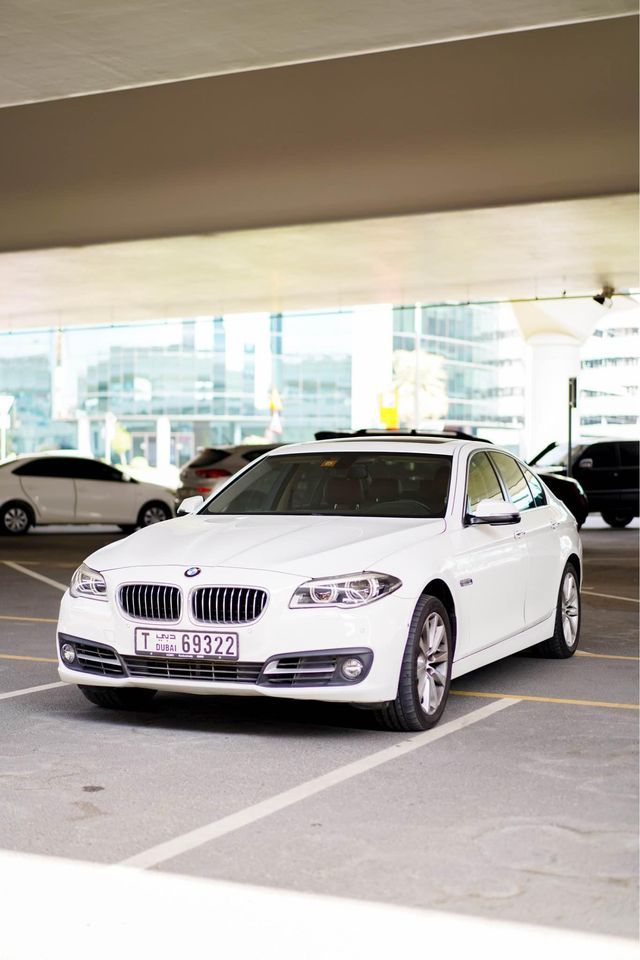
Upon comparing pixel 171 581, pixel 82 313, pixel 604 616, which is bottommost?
pixel 604 616

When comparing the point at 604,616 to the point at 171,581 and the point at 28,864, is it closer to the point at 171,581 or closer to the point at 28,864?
the point at 171,581

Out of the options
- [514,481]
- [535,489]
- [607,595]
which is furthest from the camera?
[607,595]

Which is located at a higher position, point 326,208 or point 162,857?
point 326,208

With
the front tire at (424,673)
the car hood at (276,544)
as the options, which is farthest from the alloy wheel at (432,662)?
the car hood at (276,544)

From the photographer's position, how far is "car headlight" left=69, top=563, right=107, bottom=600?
6934 mm

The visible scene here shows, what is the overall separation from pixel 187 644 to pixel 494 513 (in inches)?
77.4

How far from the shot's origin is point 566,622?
9.20m

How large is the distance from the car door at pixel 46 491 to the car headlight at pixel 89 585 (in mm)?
16639

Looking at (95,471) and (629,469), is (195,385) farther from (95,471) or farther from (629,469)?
(95,471)

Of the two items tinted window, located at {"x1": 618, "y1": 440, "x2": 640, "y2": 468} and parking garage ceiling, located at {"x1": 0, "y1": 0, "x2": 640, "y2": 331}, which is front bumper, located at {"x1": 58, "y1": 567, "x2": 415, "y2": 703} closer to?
parking garage ceiling, located at {"x1": 0, "y1": 0, "x2": 640, "y2": 331}

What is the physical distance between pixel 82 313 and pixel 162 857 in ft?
105

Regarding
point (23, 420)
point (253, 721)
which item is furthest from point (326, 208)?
point (23, 420)

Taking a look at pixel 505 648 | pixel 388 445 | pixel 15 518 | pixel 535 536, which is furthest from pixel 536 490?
pixel 15 518

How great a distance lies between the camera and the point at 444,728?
→ 6.84m
